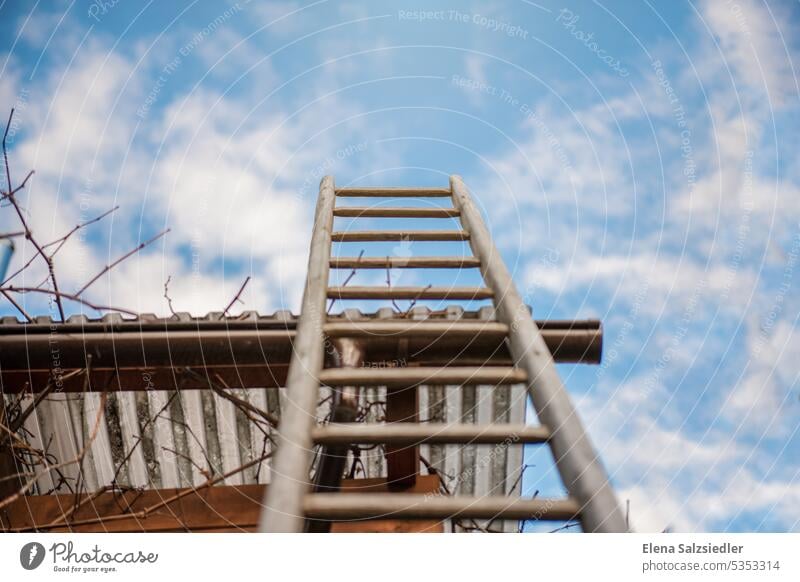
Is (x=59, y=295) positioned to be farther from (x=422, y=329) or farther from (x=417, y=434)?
(x=417, y=434)

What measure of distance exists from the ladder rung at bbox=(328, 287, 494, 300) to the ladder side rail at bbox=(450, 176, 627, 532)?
56 mm

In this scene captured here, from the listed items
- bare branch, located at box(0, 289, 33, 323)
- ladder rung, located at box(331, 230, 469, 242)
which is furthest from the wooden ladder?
bare branch, located at box(0, 289, 33, 323)

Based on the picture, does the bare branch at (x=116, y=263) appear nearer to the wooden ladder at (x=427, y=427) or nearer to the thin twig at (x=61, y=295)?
the thin twig at (x=61, y=295)

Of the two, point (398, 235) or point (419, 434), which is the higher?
point (398, 235)

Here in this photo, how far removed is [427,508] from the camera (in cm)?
91

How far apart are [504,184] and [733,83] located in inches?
37.8

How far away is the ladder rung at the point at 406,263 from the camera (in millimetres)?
1802

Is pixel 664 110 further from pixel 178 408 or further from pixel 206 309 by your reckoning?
pixel 178 408

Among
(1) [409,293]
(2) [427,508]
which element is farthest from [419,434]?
(1) [409,293]

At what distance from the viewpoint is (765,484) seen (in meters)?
1.57

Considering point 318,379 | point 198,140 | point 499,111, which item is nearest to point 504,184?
point 499,111

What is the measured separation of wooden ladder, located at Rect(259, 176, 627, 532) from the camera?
918mm
